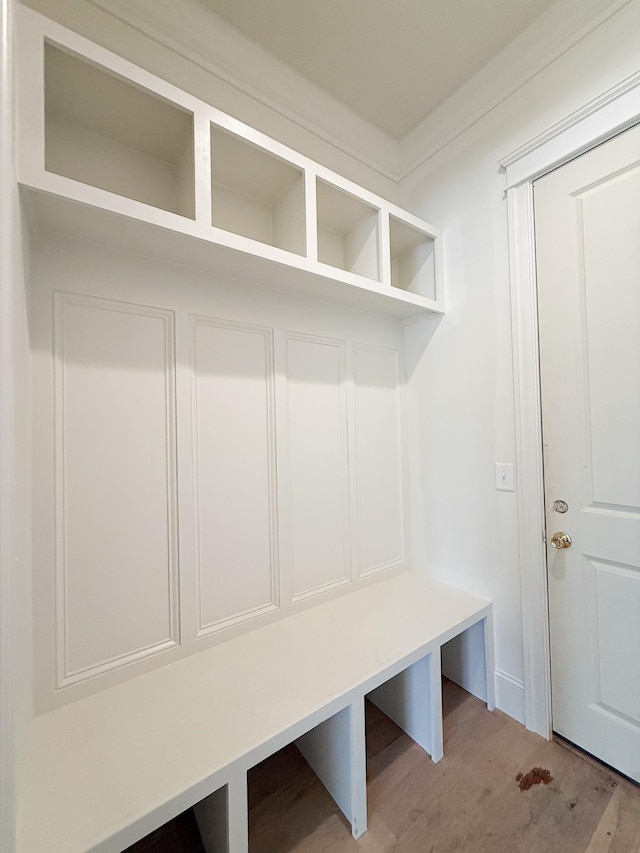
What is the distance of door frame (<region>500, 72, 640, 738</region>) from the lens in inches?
56.7

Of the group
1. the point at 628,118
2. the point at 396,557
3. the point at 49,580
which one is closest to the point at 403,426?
the point at 396,557

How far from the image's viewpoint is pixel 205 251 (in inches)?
48.1

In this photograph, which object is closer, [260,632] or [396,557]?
[260,632]

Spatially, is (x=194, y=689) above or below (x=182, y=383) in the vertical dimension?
below

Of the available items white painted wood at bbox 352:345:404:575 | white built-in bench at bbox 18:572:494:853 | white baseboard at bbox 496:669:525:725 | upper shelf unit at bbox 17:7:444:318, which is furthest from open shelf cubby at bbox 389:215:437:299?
white baseboard at bbox 496:669:525:725

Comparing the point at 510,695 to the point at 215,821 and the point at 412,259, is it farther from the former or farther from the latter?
the point at 412,259

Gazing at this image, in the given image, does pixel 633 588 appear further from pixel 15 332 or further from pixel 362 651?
pixel 15 332

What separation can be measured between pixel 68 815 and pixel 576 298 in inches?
83.0

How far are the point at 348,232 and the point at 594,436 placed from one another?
57.2 inches

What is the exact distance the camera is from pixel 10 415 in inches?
28.3

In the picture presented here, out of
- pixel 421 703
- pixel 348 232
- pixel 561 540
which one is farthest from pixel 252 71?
pixel 421 703

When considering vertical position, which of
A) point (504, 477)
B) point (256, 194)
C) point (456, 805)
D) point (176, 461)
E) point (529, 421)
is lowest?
point (456, 805)

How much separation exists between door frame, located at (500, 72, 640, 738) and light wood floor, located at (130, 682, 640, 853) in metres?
0.19

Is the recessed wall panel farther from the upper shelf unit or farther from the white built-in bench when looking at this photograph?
the upper shelf unit
